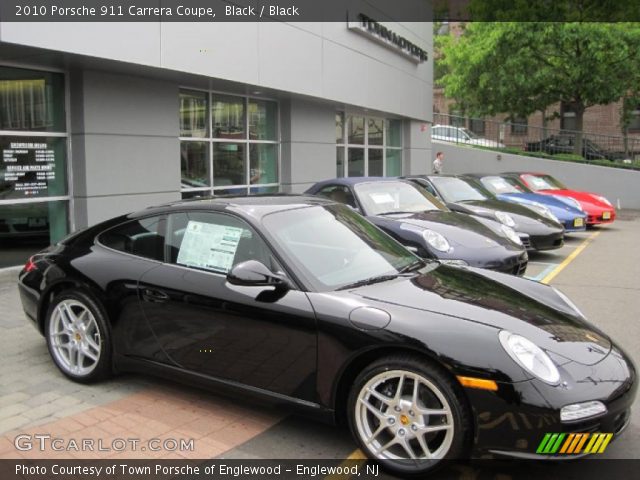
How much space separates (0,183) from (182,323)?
5.27m

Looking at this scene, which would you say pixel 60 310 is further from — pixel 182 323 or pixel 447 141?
pixel 447 141

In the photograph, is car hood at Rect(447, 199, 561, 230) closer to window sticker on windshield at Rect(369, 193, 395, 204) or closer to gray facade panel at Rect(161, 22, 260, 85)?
window sticker on windshield at Rect(369, 193, 395, 204)

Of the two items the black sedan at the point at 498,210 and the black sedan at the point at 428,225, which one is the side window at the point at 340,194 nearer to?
the black sedan at the point at 428,225

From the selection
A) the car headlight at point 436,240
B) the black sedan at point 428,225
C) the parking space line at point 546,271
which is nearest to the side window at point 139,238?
the black sedan at point 428,225

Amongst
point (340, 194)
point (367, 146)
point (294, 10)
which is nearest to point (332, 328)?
point (340, 194)

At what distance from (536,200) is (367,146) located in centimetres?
652

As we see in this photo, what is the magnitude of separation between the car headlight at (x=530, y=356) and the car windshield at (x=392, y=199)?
4.78 meters

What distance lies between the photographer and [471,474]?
125 inches

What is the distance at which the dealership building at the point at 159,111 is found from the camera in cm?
796

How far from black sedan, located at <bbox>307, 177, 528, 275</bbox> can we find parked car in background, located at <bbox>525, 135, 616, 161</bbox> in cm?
1749

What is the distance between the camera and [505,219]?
952cm

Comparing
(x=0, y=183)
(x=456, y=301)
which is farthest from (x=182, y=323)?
(x=0, y=183)

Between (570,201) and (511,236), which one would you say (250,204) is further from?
(570,201)

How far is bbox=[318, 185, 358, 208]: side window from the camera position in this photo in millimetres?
8000
